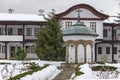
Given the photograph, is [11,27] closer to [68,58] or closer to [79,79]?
[68,58]

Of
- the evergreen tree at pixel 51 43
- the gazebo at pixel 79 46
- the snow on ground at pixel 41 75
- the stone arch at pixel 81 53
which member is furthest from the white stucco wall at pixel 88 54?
the snow on ground at pixel 41 75

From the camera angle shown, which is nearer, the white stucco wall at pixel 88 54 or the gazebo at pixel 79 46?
the gazebo at pixel 79 46

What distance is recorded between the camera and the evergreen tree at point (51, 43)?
4341cm

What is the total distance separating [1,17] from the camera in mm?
51250

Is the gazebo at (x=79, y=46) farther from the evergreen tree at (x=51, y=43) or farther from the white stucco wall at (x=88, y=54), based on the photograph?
the evergreen tree at (x=51, y=43)

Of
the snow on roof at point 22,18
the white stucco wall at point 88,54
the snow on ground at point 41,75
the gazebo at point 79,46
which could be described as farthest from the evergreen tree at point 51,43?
the snow on ground at point 41,75

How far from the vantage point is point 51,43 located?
44.0 m

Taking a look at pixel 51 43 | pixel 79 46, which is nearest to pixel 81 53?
pixel 79 46

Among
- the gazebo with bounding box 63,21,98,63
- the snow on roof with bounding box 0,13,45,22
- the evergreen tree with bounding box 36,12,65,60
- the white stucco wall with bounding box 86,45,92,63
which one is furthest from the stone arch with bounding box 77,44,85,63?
the snow on roof with bounding box 0,13,45,22

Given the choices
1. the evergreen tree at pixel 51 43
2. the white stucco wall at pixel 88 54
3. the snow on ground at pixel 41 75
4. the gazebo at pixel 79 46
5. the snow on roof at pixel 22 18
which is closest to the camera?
the snow on ground at pixel 41 75

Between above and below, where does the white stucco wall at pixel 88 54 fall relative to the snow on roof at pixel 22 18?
below

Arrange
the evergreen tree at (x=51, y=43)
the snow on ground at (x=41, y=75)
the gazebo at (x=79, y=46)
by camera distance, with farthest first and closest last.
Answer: the evergreen tree at (x=51, y=43) < the gazebo at (x=79, y=46) < the snow on ground at (x=41, y=75)

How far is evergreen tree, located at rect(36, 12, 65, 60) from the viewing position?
142ft

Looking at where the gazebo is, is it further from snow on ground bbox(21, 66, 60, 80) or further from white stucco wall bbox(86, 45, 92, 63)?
snow on ground bbox(21, 66, 60, 80)
